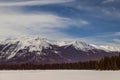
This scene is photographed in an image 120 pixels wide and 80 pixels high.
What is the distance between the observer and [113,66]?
448 ft

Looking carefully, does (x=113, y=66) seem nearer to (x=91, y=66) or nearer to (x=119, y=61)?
(x=119, y=61)

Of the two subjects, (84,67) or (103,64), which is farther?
(84,67)

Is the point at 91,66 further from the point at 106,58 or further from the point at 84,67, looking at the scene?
the point at 106,58

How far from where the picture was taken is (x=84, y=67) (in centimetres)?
19412

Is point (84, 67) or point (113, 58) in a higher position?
point (113, 58)

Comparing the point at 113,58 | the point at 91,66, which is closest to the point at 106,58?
the point at 113,58

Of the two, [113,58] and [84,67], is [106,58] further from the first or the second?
[84,67]

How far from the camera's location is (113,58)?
140 meters

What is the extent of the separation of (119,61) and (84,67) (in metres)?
59.5

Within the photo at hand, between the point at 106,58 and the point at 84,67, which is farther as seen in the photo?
the point at 84,67

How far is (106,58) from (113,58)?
3.38 m

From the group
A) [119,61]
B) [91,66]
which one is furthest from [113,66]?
[91,66]

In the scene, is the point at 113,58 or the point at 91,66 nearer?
the point at 113,58

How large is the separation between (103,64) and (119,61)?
10.2 meters
